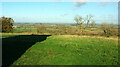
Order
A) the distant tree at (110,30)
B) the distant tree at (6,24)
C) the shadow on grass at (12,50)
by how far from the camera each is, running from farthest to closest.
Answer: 1. the distant tree at (6,24)
2. the distant tree at (110,30)
3. the shadow on grass at (12,50)

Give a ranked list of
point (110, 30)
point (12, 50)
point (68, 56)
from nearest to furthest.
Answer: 1. point (68, 56)
2. point (12, 50)
3. point (110, 30)

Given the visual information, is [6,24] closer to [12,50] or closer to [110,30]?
[12,50]

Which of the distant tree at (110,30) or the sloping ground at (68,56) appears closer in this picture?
the sloping ground at (68,56)

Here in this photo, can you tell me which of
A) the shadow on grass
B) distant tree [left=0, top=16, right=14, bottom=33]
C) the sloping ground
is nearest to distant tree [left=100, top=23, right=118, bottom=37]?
the sloping ground

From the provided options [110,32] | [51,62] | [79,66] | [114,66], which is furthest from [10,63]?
[110,32]

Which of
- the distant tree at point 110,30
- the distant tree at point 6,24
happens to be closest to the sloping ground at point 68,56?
the distant tree at point 110,30

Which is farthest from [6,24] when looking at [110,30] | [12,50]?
[110,30]

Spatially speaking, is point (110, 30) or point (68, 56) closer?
point (68, 56)

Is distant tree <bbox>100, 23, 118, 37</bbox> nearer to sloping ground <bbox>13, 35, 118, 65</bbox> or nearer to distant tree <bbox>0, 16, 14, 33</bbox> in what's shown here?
sloping ground <bbox>13, 35, 118, 65</bbox>

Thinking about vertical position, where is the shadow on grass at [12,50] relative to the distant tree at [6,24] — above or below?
below

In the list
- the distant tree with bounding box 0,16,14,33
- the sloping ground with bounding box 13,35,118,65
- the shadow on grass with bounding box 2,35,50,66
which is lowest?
the sloping ground with bounding box 13,35,118,65

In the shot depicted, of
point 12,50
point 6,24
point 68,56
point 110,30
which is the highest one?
point 6,24

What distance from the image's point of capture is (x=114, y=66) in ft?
25.5

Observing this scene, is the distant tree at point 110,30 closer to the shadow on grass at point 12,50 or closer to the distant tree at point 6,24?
the shadow on grass at point 12,50
